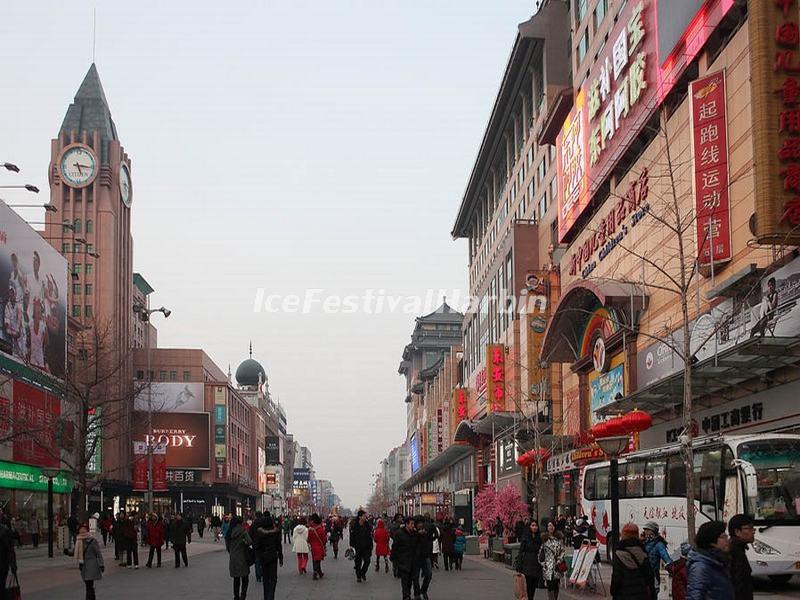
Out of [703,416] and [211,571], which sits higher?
[703,416]

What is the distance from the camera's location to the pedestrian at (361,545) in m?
29.8

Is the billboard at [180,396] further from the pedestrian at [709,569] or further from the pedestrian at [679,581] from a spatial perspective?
the pedestrian at [709,569]

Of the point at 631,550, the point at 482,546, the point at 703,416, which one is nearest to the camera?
the point at 631,550

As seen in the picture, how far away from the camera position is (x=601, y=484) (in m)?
34.2

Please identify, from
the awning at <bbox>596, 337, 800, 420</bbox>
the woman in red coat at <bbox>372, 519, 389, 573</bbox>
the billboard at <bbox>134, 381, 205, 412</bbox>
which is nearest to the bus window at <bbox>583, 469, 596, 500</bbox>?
the awning at <bbox>596, 337, 800, 420</bbox>

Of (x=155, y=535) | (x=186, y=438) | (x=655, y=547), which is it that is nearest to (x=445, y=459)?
(x=186, y=438)

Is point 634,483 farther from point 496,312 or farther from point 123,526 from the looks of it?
point 496,312

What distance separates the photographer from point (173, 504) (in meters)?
127

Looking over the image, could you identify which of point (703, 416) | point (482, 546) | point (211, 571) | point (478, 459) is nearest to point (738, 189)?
point (703, 416)

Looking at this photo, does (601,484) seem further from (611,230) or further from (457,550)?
(611,230)

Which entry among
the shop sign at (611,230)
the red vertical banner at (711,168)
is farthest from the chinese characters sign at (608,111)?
the red vertical banner at (711,168)

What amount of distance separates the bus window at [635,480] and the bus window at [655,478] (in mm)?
401

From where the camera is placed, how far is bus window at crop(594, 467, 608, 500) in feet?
110

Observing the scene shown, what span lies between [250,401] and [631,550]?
580 feet
